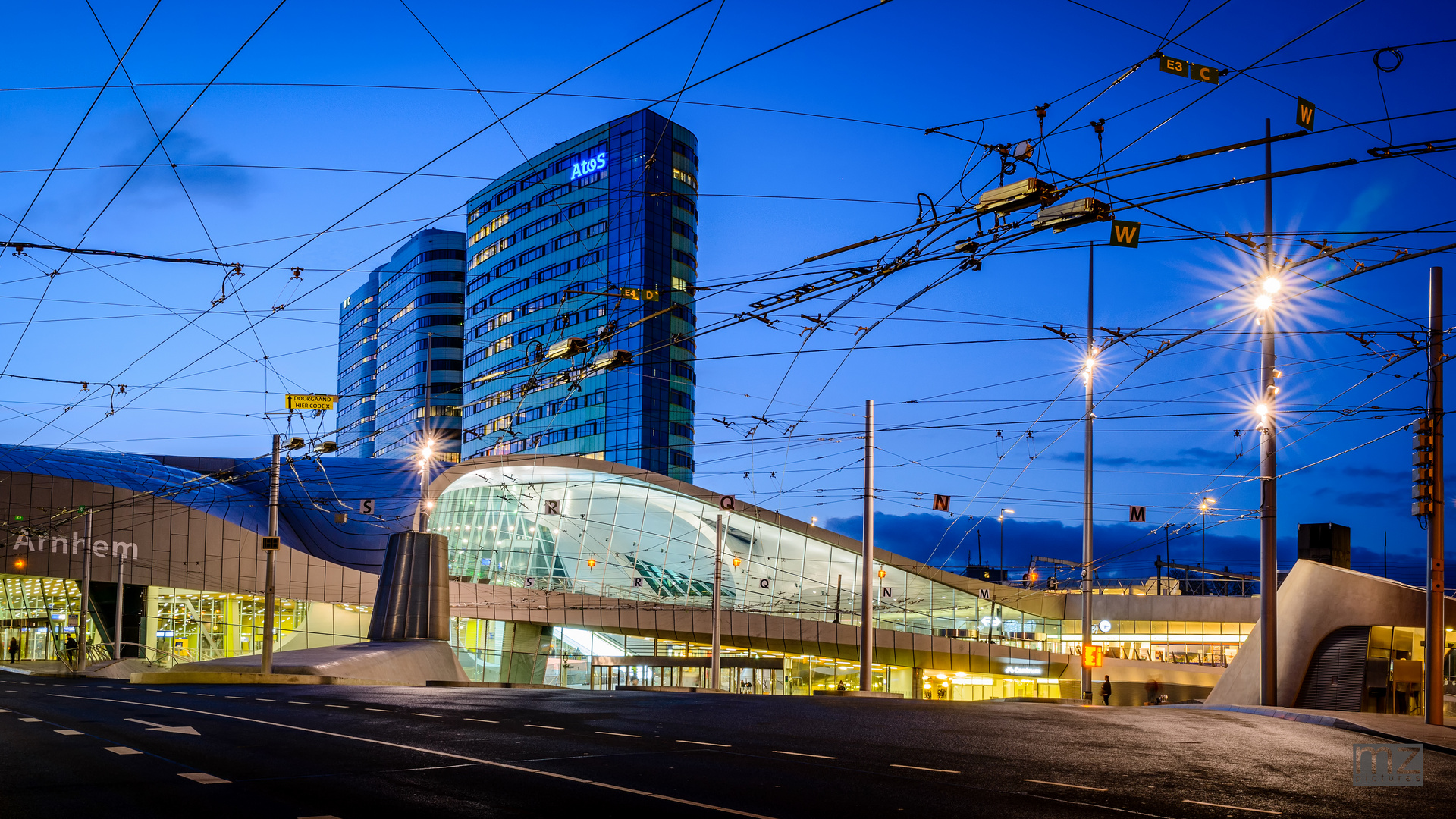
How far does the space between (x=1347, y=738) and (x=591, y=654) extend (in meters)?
54.5

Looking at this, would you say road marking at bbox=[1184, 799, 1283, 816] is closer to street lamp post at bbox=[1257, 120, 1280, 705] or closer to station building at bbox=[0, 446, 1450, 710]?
street lamp post at bbox=[1257, 120, 1280, 705]

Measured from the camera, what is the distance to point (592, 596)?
6475 centimetres

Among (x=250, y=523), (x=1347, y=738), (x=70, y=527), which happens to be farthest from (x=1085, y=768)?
(x=250, y=523)

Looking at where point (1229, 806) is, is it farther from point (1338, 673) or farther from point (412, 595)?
point (412, 595)

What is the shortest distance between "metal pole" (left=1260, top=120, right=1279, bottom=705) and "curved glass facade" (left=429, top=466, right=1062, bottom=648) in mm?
34338

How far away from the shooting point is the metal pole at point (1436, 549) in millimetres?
22094

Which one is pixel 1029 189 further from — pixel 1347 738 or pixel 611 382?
pixel 611 382

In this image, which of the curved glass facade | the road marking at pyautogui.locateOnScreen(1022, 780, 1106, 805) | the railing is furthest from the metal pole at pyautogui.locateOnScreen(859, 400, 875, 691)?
the railing

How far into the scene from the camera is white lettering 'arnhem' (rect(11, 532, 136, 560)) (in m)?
59.7

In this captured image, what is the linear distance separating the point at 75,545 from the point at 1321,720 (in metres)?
62.9

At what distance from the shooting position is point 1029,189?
12.4 metres

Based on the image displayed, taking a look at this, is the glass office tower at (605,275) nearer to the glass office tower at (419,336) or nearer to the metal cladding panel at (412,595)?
the glass office tower at (419,336)

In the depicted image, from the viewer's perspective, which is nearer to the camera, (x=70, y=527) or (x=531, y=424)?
(x=70, y=527)

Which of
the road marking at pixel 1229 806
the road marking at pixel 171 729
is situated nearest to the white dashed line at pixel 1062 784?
the road marking at pixel 1229 806
